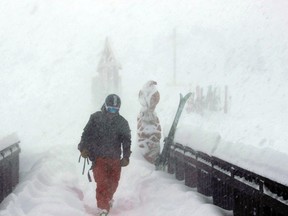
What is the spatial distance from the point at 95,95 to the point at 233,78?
170 feet

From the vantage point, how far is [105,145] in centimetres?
805

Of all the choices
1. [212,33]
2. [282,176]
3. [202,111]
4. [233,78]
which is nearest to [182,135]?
[282,176]

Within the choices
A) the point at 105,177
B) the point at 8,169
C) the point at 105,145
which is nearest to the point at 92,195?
the point at 8,169

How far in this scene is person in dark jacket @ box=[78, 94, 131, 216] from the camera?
8.07 m

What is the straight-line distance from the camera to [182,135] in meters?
11.0

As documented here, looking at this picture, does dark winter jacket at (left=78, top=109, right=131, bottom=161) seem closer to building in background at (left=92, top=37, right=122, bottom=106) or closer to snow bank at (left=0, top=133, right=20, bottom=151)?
snow bank at (left=0, top=133, right=20, bottom=151)

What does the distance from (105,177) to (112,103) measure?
1.30m

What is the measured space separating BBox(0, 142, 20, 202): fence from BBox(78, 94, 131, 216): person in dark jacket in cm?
181

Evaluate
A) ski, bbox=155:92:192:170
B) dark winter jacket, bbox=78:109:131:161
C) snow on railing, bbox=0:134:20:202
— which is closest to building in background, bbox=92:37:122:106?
ski, bbox=155:92:192:170

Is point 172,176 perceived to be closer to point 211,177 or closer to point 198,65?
point 211,177

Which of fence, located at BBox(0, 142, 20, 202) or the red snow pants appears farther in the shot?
fence, located at BBox(0, 142, 20, 202)

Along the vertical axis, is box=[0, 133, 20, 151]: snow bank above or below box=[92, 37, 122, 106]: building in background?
above

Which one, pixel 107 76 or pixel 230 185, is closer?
pixel 230 185

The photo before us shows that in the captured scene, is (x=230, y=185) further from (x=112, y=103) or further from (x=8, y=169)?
(x=8, y=169)
